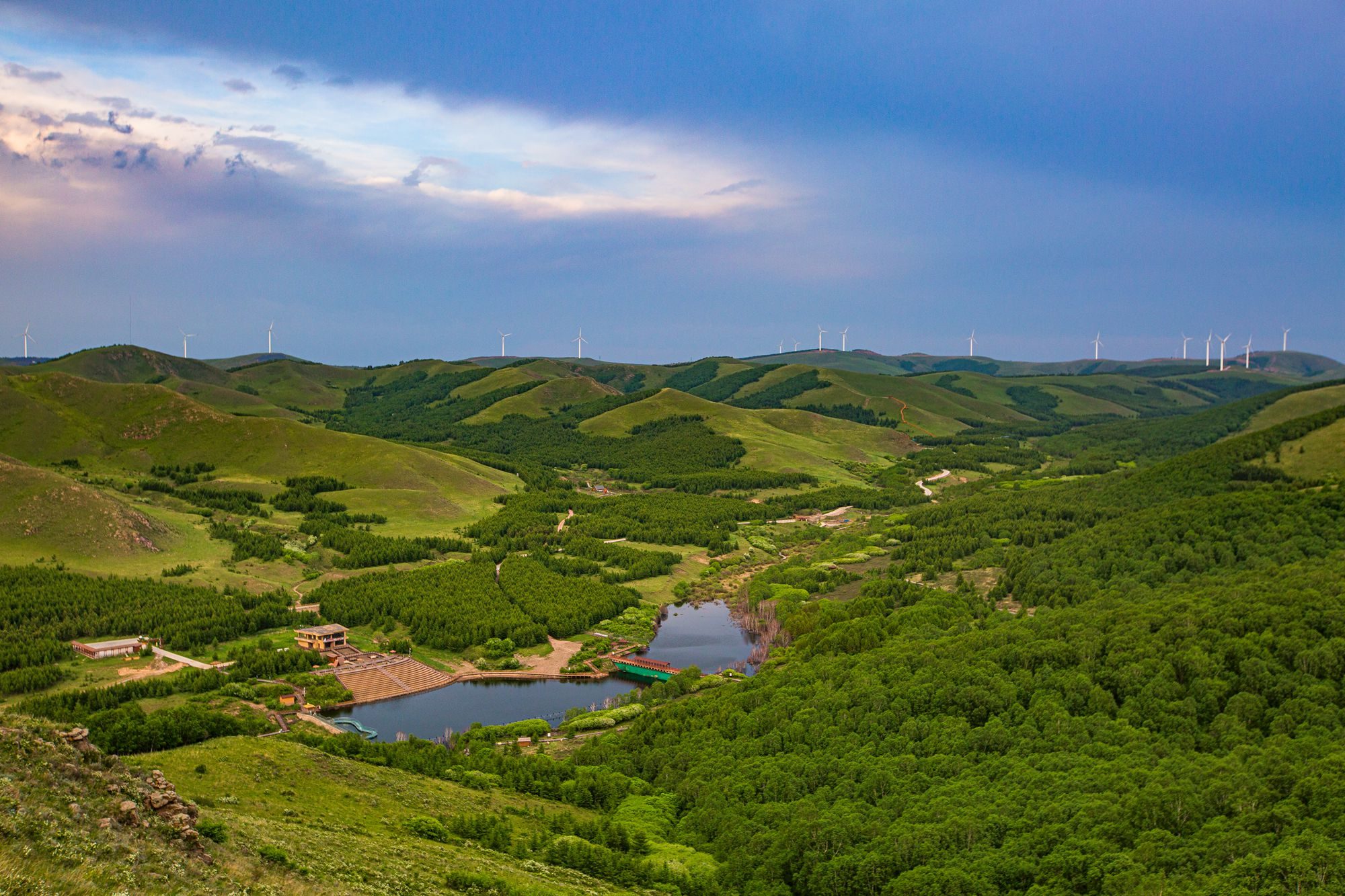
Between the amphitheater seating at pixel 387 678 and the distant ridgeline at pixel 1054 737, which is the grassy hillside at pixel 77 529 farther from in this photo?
the distant ridgeline at pixel 1054 737

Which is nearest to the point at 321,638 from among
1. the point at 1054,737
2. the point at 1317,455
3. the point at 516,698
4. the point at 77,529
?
the point at 516,698

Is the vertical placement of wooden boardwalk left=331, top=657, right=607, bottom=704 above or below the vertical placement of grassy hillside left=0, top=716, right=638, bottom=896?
below

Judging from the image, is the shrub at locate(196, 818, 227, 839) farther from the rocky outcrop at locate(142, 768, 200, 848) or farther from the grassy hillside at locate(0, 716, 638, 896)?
the rocky outcrop at locate(142, 768, 200, 848)

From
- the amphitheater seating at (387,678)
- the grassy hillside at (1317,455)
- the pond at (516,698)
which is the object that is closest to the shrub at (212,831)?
the pond at (516,698)

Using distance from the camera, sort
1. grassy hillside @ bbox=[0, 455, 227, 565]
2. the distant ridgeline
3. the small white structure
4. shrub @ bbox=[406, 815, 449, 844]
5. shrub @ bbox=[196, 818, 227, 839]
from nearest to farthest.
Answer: shrub @ bbox=[196, 818, 227, 839] → the distant ridgeline → shrub @ bbox=[406, 815, 449, 844] → the small white structure → grassy hillside @ bbox=[0, 455, 227, 565]

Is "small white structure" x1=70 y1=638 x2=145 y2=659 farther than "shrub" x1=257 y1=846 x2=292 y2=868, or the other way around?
"small white structure" x1=70 y1=638 x2=145 y2=659

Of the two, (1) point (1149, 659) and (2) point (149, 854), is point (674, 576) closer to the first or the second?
(1) point (1149, 659)

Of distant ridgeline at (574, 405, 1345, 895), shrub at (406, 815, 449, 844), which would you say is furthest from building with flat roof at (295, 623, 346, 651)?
shrub at (406, 815, 449, 844)

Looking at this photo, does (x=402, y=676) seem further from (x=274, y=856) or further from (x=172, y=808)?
(x=172, y=808)
